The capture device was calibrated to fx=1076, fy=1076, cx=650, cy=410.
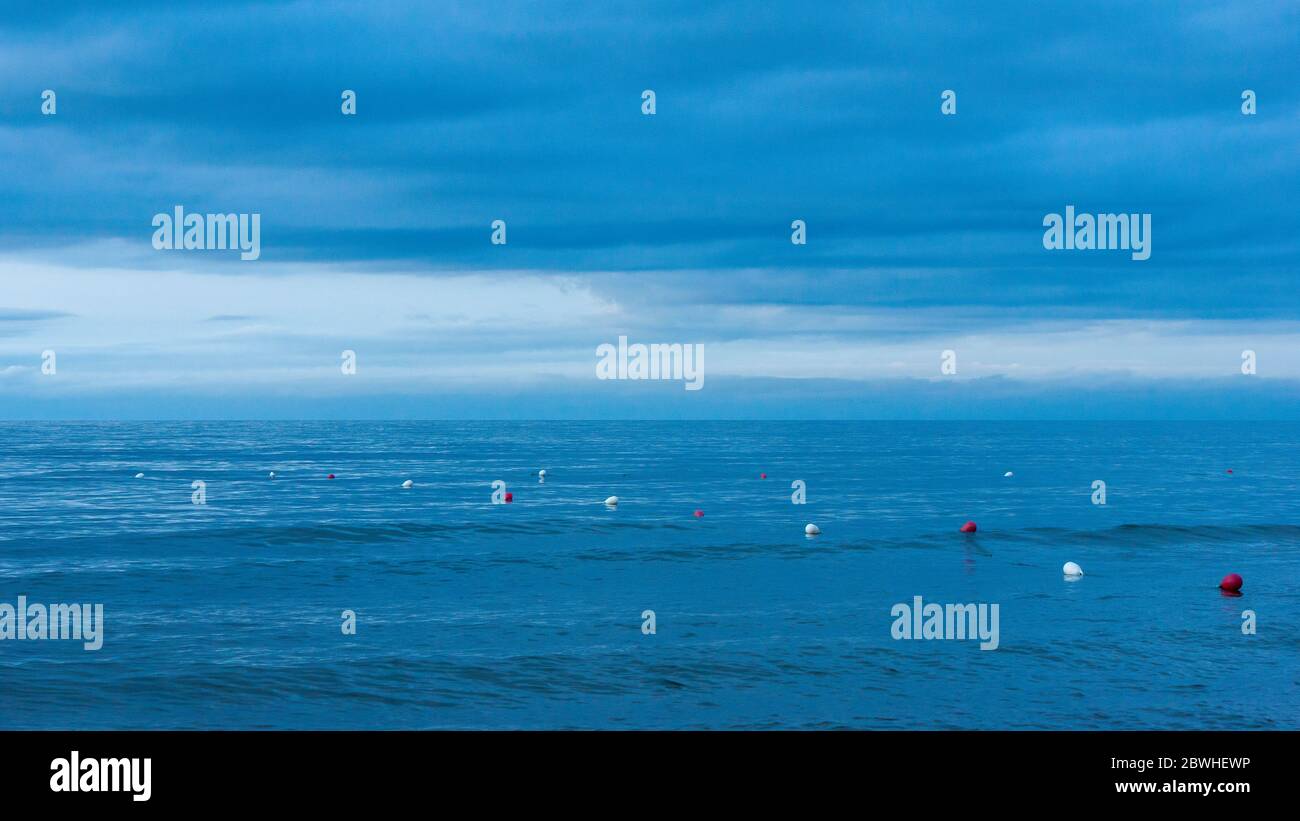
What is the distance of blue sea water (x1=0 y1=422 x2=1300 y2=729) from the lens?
2050cm

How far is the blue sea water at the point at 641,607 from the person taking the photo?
20.5 metres

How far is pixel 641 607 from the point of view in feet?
103

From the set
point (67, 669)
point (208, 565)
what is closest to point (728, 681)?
point (67, 669)
